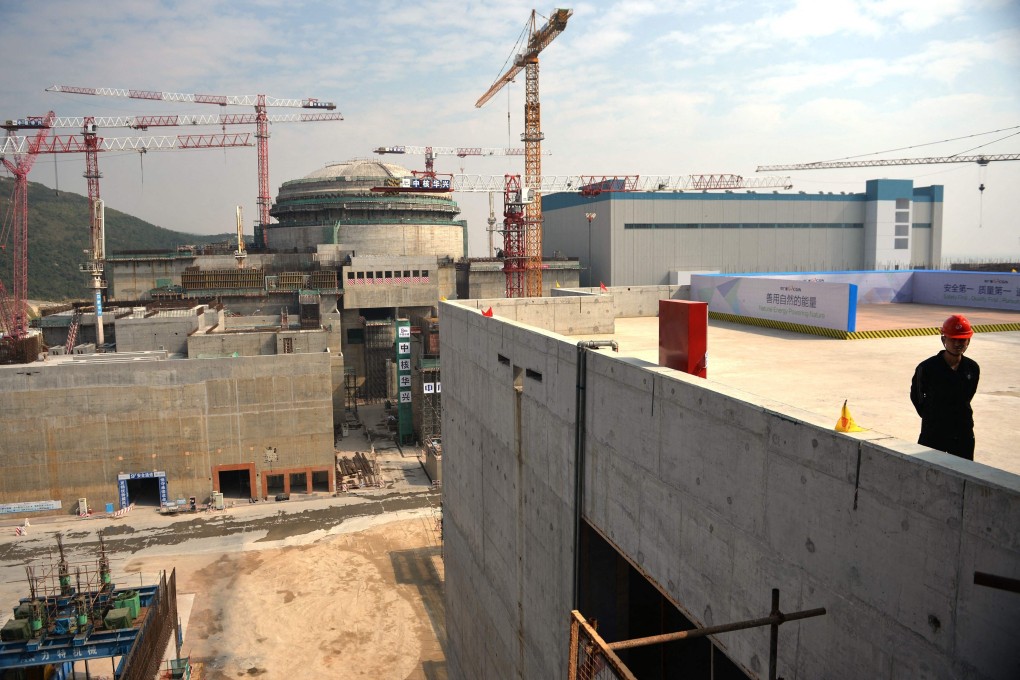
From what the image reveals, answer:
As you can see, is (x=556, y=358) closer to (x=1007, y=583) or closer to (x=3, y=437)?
(x=1007, y=583)

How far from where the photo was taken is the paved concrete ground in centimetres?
979

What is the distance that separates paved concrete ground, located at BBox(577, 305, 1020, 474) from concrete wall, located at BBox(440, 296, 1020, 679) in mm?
1188

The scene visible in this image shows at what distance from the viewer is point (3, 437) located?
41.8 metres

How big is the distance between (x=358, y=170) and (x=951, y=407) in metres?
87.9

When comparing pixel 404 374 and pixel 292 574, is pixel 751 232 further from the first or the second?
pixel 292 574

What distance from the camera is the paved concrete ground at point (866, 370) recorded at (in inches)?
385

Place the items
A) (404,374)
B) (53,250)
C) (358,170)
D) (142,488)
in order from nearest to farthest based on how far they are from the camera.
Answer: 1. (142,488)
2. (404,374)
3. (358,170)
4. (53,250)

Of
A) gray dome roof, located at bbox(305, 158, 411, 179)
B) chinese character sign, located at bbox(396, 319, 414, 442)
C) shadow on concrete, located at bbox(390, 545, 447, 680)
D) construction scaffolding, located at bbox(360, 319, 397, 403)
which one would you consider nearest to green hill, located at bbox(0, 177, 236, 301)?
gray dome roof, located at bbox(305, 158, 411, 179)

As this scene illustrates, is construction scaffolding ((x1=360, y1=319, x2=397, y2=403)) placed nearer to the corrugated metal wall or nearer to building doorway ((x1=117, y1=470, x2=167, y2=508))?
the corrugated metal wall

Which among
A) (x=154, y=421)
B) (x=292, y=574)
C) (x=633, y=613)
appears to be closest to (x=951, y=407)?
(x=633, y=613)

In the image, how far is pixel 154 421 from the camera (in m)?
43.6

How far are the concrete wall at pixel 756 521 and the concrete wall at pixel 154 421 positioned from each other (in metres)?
33.2

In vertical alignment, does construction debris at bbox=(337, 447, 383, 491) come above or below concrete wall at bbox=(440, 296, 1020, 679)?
below

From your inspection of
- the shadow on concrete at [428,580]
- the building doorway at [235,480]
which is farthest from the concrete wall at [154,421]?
the shadow on concrete at [428,580]
